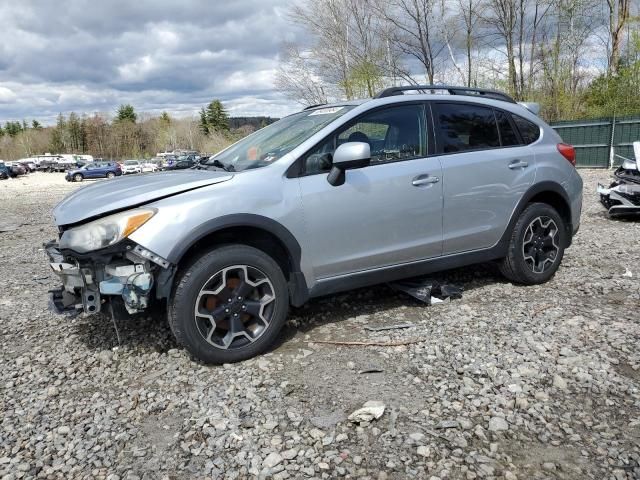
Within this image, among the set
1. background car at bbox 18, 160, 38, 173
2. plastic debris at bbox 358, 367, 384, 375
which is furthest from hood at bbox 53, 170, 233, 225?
background car at bbox 18, 160, 38, 173

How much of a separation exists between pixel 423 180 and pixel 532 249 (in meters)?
1.54

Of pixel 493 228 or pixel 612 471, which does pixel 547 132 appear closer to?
pixel 493 228

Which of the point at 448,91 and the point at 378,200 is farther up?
the point at 448,91

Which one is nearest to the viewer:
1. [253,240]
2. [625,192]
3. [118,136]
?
[253,240]

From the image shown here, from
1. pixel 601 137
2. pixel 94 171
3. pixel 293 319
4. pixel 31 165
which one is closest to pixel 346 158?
pixel 293 319

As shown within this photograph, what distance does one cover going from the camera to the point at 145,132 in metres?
97.2

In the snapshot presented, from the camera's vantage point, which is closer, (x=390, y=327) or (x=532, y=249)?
(x=390, y=327)

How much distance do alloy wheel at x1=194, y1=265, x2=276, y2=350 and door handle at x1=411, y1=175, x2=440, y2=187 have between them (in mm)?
1446

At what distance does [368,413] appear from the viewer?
281 centimetres

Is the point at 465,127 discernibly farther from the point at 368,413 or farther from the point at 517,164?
the point at 368,413

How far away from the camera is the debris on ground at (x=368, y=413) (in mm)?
2775

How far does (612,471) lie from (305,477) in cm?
141

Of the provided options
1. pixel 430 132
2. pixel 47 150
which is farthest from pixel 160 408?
pixel 47 150

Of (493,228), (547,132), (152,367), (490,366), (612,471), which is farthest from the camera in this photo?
(547,132)
